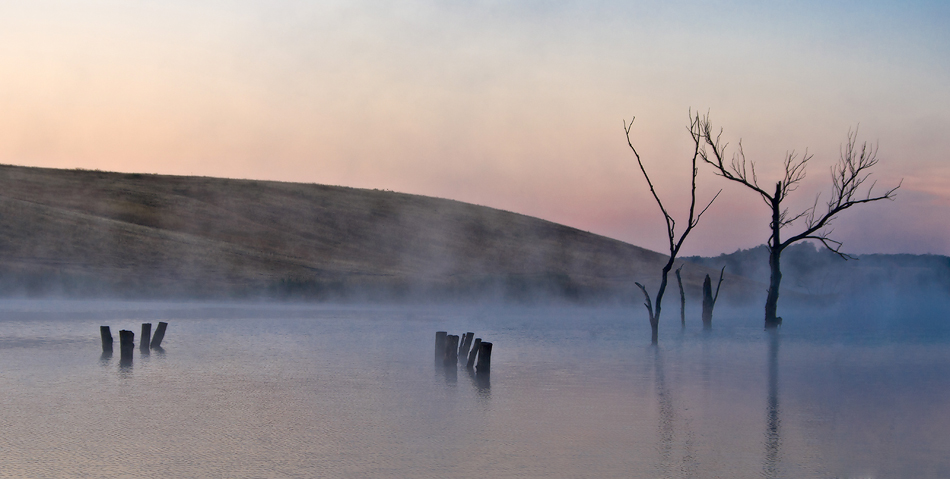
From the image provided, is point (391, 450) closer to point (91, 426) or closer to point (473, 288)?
point (91, 426)

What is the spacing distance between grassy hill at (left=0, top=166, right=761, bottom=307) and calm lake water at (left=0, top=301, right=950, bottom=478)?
2598cm

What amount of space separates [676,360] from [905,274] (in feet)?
312

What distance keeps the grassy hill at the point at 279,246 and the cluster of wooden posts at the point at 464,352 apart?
31.3m

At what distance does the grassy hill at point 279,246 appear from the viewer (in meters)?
49.6

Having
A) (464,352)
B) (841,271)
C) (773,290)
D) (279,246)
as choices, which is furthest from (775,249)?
(841,271)

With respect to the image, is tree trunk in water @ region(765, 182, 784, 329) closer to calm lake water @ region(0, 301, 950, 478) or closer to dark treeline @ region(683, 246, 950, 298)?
calm lake water @ region(0, 301, 950, 478)

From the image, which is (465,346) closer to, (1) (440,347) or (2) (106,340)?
(1) (440,347)

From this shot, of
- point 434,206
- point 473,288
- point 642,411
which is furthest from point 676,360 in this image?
point 434,206

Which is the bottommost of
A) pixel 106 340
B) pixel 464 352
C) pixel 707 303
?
pixel 464 352

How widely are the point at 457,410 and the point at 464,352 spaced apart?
22.6 feet

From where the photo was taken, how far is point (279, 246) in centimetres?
6456

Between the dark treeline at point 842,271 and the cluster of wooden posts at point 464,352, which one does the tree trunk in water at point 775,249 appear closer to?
the cluster of wooden posts at point 464,352

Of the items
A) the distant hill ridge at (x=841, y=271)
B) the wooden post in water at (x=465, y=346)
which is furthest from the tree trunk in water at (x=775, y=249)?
the distant hill ridge at (x=841, y=271)

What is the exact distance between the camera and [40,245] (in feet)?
168
